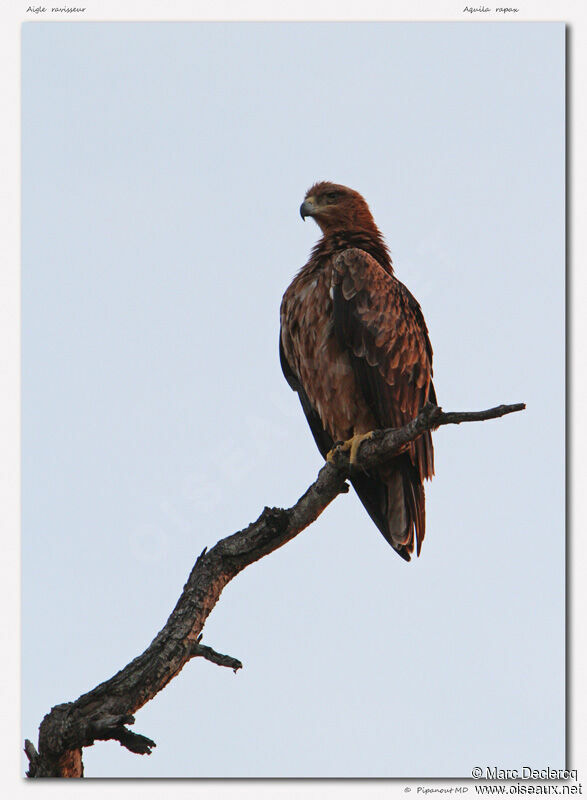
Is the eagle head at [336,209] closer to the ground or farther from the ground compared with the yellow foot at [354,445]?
farther from the ground

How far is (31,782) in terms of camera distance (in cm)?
505

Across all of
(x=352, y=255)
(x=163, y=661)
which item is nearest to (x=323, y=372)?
(x=352, y=255)

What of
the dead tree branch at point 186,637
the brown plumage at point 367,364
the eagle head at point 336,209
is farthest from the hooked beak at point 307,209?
the dead tree branch at point 186,637

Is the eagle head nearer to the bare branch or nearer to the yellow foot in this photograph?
the yellow foot

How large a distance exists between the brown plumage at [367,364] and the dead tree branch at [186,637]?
A: 1071 mm

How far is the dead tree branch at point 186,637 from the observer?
4.91 meters

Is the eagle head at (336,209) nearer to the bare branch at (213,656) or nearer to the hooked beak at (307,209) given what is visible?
the hooked beak at (307,209)

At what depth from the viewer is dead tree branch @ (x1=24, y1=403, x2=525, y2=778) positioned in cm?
491

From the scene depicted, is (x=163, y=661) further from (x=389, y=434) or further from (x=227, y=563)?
(x=389, y=434)

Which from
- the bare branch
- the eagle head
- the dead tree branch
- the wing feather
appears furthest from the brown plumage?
the bare branch

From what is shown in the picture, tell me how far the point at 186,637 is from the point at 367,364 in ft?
9.07

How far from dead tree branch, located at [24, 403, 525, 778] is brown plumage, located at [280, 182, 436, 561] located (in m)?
1.07

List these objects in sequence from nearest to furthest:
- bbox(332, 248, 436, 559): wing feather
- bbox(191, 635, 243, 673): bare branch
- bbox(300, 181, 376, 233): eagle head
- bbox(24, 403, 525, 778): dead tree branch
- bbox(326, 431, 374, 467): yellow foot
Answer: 1. bbox(24, 403, 525, 778): dead tree branch
2. bbox(191, 635, 243, 673): bare branch
3. bbox(326, 431, 374, 467): yellow foot
4. bbox(332, 248, 436, 559): wing feather
5. bbox(300, 181, 376, 233): eagle head

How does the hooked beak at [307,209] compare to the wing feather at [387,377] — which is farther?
the hooked beak at [307,209]
